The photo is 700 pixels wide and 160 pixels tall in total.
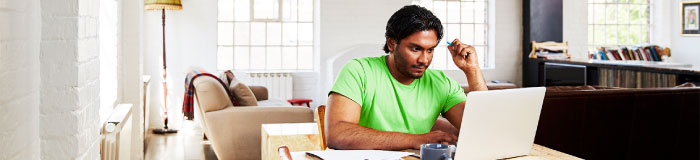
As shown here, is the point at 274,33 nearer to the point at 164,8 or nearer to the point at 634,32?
the point at 164,8

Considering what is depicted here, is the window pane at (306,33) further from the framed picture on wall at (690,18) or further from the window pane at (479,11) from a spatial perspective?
the framed picture on wall at (690,18)

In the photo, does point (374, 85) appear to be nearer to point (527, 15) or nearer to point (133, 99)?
point (133, 99)

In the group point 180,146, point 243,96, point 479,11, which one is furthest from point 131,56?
point 479,11

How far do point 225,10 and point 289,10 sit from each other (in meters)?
0.79

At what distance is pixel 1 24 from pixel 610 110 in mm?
3481

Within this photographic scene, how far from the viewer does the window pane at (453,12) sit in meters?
9.33

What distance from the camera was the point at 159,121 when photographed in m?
8.12

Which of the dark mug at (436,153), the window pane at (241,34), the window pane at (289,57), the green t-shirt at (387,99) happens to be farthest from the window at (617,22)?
the dark mug at (436,153)

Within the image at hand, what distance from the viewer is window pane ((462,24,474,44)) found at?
948 centimetres

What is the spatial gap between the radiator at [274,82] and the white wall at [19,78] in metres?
6.47

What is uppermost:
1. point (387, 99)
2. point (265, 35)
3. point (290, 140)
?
point (265, 35)

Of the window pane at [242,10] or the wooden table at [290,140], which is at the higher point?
the window pane at [242,10]

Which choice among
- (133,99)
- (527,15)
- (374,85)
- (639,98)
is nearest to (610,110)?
(639,98)

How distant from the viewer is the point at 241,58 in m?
8.66
